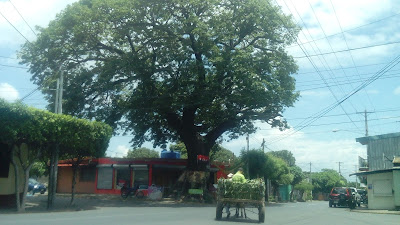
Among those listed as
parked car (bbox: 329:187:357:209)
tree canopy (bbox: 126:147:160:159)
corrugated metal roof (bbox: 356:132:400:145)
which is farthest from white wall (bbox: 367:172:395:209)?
tree canopy (bbox: 126:147:160:159)

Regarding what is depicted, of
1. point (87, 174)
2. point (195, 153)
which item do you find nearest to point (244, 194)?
point (195, 153)

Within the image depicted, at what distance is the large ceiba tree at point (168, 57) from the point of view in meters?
26.6

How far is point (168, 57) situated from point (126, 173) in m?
15.1

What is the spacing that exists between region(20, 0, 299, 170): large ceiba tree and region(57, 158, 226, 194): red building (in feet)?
25.6

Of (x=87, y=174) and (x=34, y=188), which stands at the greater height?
(x=87, y=174)

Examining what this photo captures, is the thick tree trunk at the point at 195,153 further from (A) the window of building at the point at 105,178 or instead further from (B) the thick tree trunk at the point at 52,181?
(B) the thick tree trunk at the point at 52,181

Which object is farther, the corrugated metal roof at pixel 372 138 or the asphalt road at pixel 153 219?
the corrugated metal roof at pixel 372 138

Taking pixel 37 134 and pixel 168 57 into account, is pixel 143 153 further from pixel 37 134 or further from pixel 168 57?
pixel 37 134

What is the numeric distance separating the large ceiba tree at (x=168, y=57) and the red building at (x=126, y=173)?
25.6ft

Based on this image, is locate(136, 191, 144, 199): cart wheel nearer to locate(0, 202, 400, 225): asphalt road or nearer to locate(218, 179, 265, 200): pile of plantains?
locate(0, 202, 400, 225): asphalt road

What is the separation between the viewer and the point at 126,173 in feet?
126

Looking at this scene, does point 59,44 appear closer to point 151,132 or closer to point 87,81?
point 87,81

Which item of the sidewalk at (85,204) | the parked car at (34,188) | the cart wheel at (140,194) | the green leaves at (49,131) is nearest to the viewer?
the green leaves at (49,131)

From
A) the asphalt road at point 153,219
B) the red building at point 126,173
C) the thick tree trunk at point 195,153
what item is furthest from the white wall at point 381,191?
the red building at point 126,173
